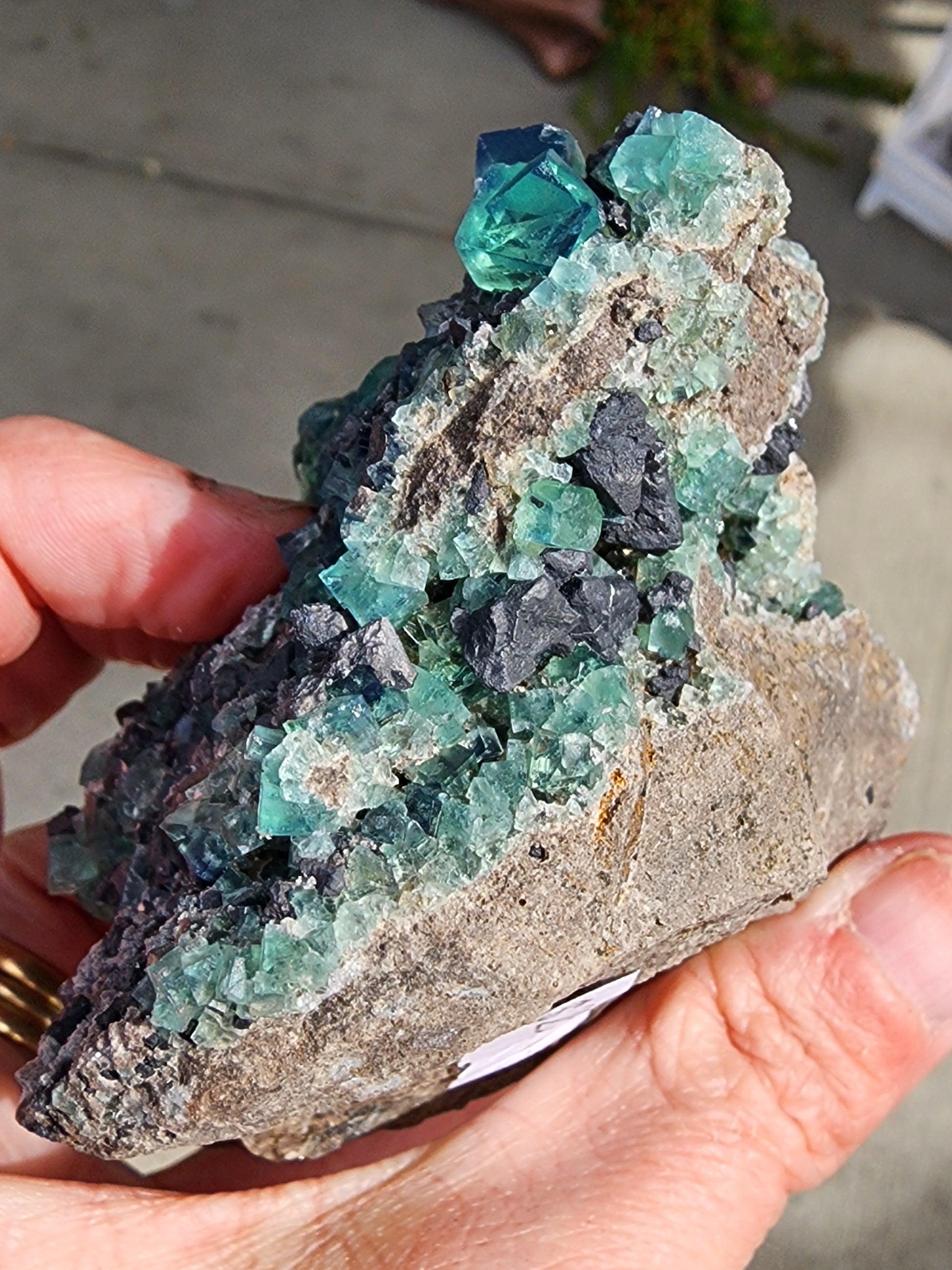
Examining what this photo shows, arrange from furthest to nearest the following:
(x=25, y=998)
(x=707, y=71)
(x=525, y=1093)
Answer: (x=707, y=71)
(x=25, y=998)
(x=525, y=1093)

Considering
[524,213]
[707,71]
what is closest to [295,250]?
[707,71]

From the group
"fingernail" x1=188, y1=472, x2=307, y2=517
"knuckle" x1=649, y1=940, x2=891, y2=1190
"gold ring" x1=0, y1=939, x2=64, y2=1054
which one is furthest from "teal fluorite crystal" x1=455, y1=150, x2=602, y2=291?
"gold ring" x1=0, y1=939, x2=64, y2=1054

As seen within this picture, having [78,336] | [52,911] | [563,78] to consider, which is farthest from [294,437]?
[52,911]

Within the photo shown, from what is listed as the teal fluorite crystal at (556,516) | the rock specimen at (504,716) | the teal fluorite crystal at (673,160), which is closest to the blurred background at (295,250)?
the rock specimen at (504,716)

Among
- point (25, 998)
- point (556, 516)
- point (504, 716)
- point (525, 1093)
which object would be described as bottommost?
point (25, 998)

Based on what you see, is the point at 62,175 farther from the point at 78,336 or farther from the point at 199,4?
the point at 199,4

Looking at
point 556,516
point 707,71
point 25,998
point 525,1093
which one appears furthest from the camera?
point 707,71

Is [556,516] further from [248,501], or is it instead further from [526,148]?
[248,501]

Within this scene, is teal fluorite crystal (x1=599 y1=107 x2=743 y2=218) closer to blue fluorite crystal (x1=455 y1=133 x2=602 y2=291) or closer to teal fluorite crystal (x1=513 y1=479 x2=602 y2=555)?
blue fluorite crystal (x1=455 y1=133 x2=602 y2=291)
